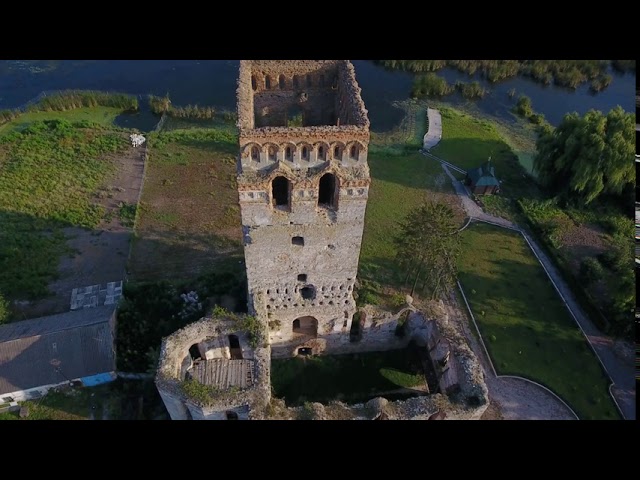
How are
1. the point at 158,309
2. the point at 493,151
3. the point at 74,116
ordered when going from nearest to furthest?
1. the point at 158,309
2. the point at 493,151
3. the point at 74,116

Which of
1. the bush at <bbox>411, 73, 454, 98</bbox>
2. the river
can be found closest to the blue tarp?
the river

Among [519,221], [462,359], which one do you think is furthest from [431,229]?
[519,221]

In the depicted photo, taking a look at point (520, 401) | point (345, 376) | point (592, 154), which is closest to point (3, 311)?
point (345, 376)

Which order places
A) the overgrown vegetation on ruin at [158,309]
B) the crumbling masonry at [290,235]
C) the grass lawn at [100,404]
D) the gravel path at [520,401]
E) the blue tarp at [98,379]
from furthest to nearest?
the overgrown vegetation on ruin at [158,309], the gravel path at [520,401], the blue tarp at [98,379], the grass lawn at [100,404], the crumbling masonry at [290,235]

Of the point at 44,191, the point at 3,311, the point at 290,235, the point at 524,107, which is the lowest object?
the point at 3,311

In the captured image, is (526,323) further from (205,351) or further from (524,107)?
(524,107)

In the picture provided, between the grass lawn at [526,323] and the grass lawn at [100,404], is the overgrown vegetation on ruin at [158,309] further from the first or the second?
the grass lawn at [526,323]

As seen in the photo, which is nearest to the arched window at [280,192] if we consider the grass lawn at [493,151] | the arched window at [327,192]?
the arched window at [327,192]
